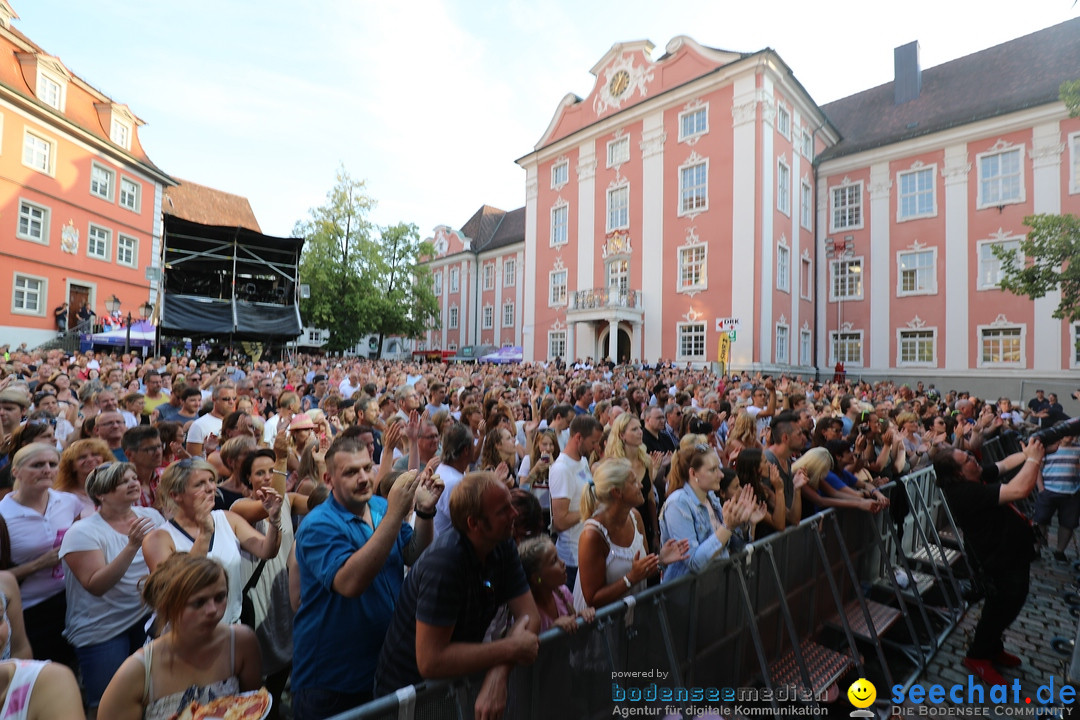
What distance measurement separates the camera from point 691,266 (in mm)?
27297

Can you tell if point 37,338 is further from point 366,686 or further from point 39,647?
point 366,686

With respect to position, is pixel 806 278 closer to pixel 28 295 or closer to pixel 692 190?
pixel 692 190

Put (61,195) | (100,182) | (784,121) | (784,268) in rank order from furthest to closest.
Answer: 1. (784,268)
2. (784,121)
3. (100,182)
4. (61,195)

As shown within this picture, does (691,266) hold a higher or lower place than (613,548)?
higher

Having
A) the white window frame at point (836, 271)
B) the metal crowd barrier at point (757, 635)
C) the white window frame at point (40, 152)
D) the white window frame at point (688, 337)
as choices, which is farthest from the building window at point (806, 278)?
the white window frame at point (40, 152)

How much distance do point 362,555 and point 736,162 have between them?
27092 millimetres

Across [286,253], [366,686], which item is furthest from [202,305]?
[366,686]

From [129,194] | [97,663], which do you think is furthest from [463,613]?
[129,194]

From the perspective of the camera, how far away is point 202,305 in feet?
53.3

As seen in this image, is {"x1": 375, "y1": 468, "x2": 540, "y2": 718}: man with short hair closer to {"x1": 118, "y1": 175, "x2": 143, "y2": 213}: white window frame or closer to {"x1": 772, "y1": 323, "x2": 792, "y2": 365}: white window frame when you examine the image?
{"x1": 772, "y1": 323, "x2": 792, "y2": 365}: white window frame

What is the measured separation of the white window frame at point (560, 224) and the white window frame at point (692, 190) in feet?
24.9

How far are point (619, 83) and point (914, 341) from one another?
20.4 m

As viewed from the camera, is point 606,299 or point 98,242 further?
point 606,299

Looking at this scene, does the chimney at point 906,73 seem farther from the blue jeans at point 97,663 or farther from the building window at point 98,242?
the building window at point 98,242
